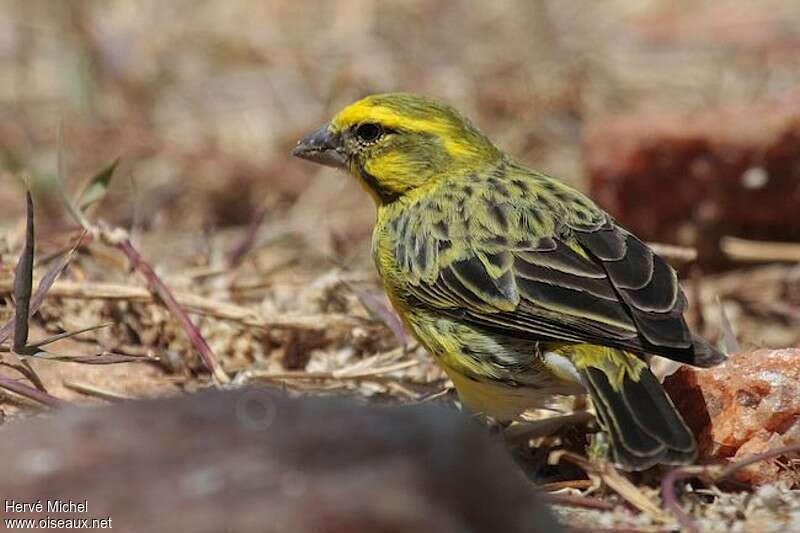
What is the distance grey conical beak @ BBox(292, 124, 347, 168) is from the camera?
470 cm

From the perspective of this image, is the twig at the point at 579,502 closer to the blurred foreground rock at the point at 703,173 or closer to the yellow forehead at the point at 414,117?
the yellow forehead at the point at 414,117

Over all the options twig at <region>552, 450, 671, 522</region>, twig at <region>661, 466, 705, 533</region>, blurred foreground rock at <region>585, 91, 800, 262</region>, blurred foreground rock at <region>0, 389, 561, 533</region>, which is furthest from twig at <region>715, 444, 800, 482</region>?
blurred foreground rock at <region>585, 91, 800, 262</region>

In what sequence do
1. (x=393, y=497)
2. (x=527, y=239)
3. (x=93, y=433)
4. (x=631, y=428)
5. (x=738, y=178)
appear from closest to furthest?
(x=393, y=497)
(x=93, y=433)
(x=631, y=428)
(x=527, y=239)
(x=738, y=178)

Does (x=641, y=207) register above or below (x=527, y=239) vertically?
below

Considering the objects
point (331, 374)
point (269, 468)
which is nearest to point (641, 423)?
point (331, 374)

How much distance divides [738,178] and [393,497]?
4.20 m

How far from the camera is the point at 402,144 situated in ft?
15.1

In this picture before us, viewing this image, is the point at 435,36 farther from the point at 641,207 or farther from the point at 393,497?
the point at 393,497

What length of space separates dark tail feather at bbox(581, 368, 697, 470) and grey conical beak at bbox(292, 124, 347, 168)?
4.90ft

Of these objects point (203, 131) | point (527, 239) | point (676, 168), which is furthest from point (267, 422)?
point (203, 131)

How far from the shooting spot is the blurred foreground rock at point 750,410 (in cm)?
345

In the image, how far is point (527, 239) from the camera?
13.2ft

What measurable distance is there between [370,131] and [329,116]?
251 cm

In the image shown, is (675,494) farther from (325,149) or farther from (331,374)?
(325,149)
